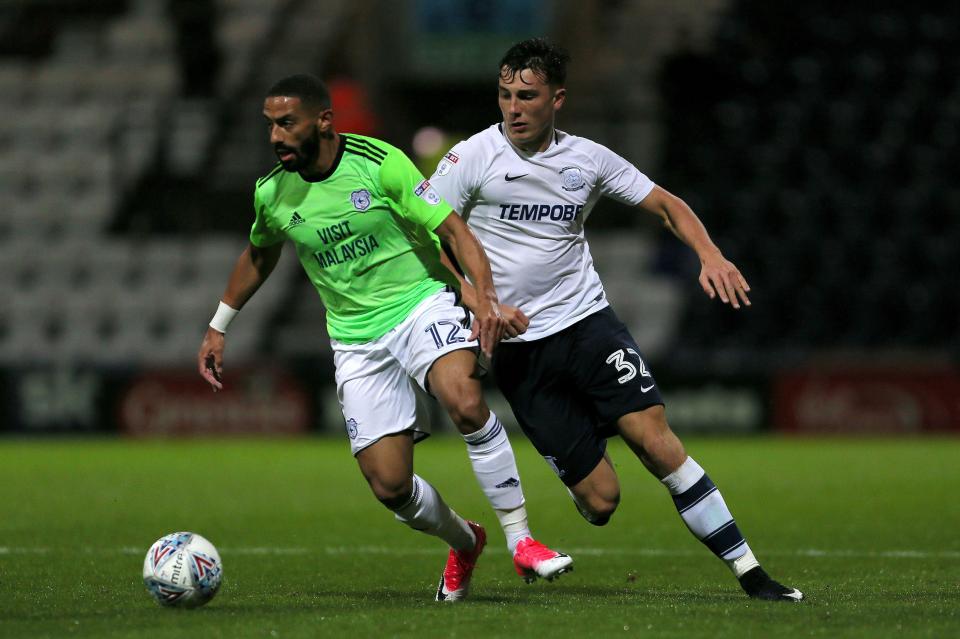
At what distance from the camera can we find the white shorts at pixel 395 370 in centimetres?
613

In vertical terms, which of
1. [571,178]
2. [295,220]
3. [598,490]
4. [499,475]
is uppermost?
[571,178]

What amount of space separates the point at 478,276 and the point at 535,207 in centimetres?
56

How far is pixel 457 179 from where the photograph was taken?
6230 mm

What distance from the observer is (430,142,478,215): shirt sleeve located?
20.4ft

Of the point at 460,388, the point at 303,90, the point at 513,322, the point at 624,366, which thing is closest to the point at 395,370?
the point at 460,388

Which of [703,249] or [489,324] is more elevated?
[703,249]

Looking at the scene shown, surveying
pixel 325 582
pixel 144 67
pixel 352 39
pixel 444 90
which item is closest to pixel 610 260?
pixel 444 90

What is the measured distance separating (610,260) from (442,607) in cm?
1254

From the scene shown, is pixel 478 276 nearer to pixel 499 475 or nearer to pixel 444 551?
pixel 499 475

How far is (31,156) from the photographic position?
19.9m

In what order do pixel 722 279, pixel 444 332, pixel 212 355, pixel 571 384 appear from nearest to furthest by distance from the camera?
pixel 722 279 < pixel 444 332 < pixel 571 384 < pixel 212 355

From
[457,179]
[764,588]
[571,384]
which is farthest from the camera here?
[571,384]

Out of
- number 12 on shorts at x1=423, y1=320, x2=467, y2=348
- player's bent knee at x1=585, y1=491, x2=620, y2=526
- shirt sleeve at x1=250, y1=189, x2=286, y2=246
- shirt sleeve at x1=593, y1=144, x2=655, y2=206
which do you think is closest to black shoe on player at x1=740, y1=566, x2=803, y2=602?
player's bent knee at x1=585, y1=491, x2=620, y2=526

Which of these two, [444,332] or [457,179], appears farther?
[457,179]
